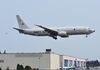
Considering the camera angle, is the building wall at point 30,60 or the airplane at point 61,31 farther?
the building wall at point 30,60

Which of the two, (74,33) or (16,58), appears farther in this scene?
(16,58)

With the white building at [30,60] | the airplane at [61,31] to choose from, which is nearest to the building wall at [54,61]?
the white building at [30,60]

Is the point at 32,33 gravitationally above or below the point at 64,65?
above

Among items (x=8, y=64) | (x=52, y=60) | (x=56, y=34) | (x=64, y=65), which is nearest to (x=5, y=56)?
(x=8, y=64)

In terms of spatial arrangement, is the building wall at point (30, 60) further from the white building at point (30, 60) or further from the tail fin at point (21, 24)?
the tail fin at point (21, 24)

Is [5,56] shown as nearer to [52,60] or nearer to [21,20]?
[52,60]

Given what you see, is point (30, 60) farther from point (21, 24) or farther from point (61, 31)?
point (61, 31)

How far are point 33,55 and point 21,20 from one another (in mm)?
71735

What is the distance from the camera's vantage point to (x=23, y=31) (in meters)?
82.2

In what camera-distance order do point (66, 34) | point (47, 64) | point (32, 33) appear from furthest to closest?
1. point (47, 64)
2. point (32, 33)
3. point (66, 34)

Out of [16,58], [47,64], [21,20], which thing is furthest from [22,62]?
[21,20]

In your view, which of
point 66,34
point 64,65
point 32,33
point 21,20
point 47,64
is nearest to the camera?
point 66,34

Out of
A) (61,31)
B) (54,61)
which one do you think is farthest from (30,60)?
(61,31)

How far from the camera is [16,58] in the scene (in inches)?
6403
